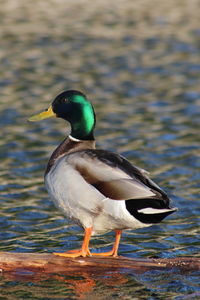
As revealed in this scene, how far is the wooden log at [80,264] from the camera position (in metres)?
6.52

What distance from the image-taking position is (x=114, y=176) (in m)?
6.57

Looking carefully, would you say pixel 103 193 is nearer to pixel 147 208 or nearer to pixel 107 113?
pixel 147 208

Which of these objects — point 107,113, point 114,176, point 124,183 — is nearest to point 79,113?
point 114,176

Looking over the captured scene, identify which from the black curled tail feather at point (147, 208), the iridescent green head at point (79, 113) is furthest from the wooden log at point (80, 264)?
the iridescent green head at point (79, 113)

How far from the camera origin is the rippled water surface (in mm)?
6650

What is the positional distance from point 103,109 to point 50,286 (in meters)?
7.22

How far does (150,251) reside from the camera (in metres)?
7.86

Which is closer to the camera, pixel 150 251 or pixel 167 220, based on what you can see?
pixel 150 251

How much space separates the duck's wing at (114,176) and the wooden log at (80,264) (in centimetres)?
57

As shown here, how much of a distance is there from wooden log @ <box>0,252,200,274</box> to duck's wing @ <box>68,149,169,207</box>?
0.57m

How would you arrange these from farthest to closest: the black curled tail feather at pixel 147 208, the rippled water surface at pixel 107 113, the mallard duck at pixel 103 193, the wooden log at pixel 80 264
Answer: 1. the rippled water surface at pixel 107 113
2. the wooden log at pixel 80 264
3. the mallard duck at pixel 103 193
4. the black curled tail feather at pixel 147 208

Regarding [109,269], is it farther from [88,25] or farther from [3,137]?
[88,25]

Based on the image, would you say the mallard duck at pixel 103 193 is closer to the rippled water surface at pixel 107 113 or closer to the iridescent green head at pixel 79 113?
the iridescent green head at pixel 79 113

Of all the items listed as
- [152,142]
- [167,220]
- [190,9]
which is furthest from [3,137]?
[190,9]
